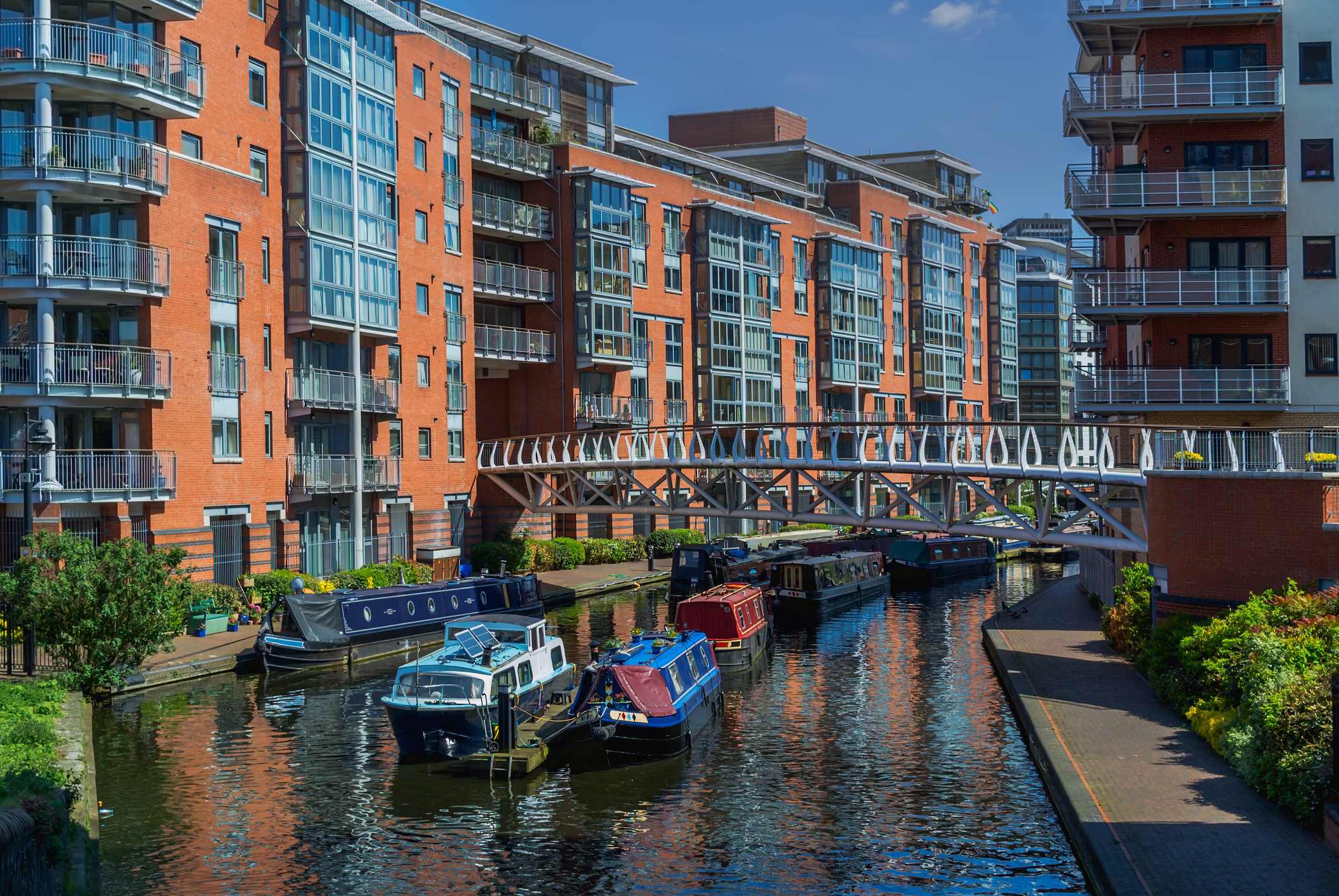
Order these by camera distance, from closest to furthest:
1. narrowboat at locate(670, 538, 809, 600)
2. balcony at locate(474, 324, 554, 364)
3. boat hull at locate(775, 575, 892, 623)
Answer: boat hull at locate(775, 575, 892, 623) < narrowboat at locate(670, 538, 809, 600) < balcony at locate(474, 324, 554, 364)

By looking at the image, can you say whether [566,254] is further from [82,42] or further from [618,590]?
[82,42]

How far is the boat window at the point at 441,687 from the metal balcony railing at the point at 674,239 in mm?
48993

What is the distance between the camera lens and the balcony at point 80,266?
124ft

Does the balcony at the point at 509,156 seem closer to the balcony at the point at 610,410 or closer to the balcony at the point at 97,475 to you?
the balcony at the point at 610,410

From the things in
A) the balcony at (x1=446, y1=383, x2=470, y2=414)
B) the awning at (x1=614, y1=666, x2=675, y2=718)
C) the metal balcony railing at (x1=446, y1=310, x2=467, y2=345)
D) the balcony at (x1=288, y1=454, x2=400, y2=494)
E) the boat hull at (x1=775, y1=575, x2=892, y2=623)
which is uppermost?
the metal balcony railing at (x1=446, y1=310, x2=467, y2=345)

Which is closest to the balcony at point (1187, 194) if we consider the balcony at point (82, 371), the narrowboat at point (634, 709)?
the narrowboat at point (634, 709)

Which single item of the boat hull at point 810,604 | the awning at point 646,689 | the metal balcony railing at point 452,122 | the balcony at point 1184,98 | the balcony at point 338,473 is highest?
the metal balcony railing at point 452,122

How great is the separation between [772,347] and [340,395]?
1526 inches

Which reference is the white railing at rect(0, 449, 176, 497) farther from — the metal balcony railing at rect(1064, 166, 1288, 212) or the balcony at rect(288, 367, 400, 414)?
the metal balcony railing at rect(1064, 166, 1288, 212)

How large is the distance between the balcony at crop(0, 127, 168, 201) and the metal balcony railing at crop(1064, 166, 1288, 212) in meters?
28.3

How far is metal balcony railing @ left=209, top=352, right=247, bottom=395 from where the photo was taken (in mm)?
42719

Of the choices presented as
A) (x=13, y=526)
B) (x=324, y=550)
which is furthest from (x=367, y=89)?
(x=13, y=526)

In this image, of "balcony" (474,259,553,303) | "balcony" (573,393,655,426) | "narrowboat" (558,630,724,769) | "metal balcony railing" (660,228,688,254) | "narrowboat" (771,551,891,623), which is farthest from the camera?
"metal balcony railing" (660,228,688,254)

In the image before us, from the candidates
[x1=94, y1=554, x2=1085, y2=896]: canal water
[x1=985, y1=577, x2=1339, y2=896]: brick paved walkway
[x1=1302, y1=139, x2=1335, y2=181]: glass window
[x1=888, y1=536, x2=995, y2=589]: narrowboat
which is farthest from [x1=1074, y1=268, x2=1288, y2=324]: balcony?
[x1=888, y1=536, x2=995, y2=589]: narrowboat
